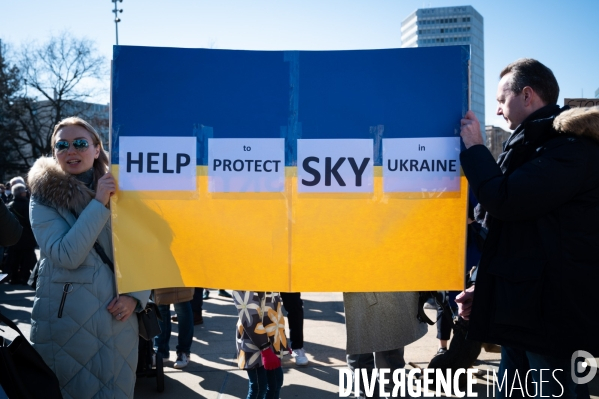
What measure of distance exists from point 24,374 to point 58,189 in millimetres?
869

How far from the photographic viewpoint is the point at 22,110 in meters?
38.2

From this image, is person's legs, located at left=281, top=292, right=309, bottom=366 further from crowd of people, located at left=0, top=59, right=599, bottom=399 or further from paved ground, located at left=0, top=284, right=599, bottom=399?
crowd of people, located at left=0, top=59, right=599, bottom=399

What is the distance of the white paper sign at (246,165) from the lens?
247 cm

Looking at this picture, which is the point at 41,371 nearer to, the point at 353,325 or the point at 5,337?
the point at 5,337

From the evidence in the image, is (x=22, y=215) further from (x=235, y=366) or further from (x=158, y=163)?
(x=158, y=163)

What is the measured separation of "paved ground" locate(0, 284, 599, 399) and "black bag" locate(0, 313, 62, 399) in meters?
0.36

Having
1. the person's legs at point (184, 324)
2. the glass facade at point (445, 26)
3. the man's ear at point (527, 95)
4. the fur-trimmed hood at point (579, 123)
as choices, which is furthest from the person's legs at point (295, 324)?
the glass facade at point (445, 26)

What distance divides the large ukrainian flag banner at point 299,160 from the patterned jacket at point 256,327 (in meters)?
0.90

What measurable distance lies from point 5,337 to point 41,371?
36 cm

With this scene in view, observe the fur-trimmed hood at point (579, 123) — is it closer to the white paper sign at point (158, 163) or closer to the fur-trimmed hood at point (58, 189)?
the white paper sign at point (158, 163)

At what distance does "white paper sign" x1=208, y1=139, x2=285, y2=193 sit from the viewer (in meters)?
2.47

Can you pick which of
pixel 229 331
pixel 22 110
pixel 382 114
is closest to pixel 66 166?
pixel 382 114

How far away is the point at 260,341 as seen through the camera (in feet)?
10.9

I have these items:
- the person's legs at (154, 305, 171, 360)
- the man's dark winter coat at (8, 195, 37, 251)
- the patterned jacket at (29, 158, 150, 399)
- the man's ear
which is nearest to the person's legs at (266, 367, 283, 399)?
the patterned jacket at (29, 158, 150, 399)
